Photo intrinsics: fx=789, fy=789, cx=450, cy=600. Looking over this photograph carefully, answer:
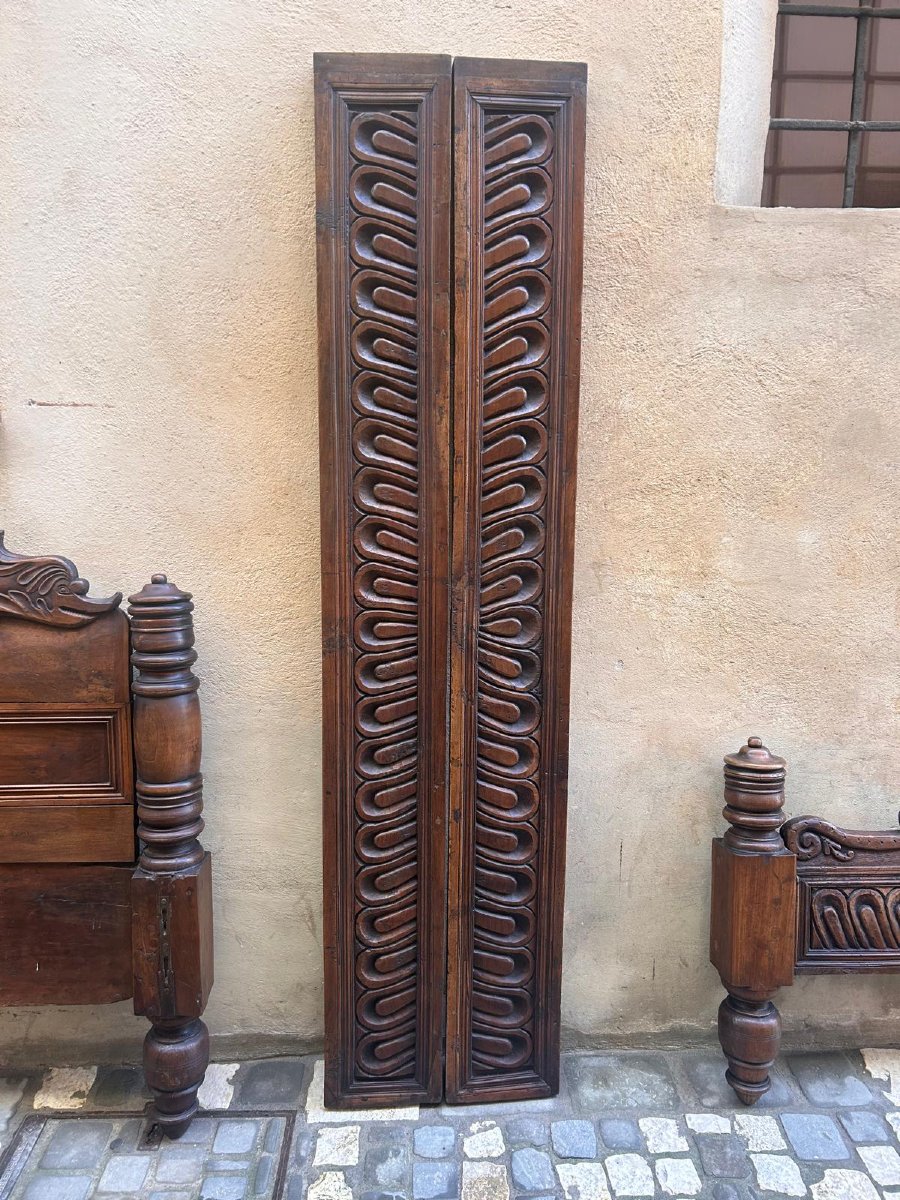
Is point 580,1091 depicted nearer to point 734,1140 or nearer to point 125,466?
point 734,1140

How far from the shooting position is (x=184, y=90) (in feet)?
5.49

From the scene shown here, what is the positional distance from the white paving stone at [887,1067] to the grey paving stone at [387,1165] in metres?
1.13

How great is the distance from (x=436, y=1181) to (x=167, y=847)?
2.82 ft

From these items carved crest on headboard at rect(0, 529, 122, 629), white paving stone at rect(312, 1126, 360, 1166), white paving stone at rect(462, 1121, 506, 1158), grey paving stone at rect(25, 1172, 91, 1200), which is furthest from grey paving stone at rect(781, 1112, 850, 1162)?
carved crest on headboard at rect(0, 529, 122, 629)

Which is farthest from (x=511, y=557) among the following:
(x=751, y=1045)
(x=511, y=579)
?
(x=751, y=1045)

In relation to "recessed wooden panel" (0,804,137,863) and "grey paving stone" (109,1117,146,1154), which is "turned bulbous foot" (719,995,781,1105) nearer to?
"grey paving stone" (109,1117,146,1154)

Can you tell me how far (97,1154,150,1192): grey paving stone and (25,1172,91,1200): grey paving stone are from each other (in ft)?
0.11

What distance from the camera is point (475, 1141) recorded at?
167 centimetres

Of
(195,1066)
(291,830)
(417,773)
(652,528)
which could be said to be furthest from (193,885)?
(652,528)

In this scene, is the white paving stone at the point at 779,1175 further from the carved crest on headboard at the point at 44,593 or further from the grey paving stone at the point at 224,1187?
the carved crest on headboard at the point at 44,593

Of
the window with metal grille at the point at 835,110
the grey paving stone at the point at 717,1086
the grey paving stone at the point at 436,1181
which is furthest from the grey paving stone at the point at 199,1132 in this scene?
the window with metal grille at the point at 835,110

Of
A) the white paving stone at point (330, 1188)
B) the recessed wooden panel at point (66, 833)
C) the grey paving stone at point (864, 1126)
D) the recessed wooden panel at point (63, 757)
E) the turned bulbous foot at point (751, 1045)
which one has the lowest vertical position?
the grey paving stone at point (864, 1126)

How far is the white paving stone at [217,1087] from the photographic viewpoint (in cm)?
177

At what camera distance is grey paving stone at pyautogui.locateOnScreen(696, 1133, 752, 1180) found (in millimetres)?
1611
